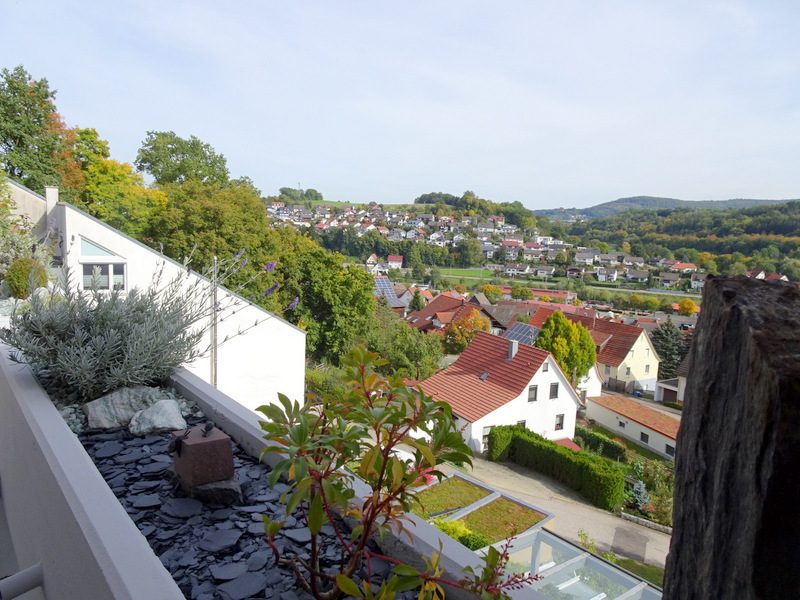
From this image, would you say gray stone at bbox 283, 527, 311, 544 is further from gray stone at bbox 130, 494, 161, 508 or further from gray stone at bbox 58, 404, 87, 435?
gray stone at bbox 58, 404, 87, 435

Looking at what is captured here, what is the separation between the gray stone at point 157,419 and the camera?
2303 mm

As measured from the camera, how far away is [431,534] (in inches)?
55.7

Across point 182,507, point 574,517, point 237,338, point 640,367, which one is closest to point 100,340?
point 182,507

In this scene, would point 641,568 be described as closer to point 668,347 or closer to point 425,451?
point 425,451

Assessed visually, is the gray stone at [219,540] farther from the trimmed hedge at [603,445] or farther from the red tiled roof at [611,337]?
the red tiled roof at [611,337]

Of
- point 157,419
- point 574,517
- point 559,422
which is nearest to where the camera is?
point 157,419

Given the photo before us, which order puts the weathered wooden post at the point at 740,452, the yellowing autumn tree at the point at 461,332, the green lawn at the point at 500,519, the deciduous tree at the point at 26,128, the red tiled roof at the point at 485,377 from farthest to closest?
1. the yellowing autumn tree at the point at 461,332
2. the deciduous tree at the point at 26,128
3. the red tiled roof at the point at 485,377
4. the green lawn at the point at 500,519
5. the weathered wooden post at the point at 740,452

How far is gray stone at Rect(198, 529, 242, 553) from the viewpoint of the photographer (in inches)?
59.7

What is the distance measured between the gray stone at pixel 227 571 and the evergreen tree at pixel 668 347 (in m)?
28.9

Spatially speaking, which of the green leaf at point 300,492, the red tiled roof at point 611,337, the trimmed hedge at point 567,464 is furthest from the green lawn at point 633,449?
the green leaf at point 300,492

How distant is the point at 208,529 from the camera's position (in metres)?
1.61

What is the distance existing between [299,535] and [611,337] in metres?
27.3

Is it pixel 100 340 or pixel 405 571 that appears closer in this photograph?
pixel 405 571

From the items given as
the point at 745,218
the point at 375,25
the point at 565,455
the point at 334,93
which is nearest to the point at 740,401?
the point at 745,218
